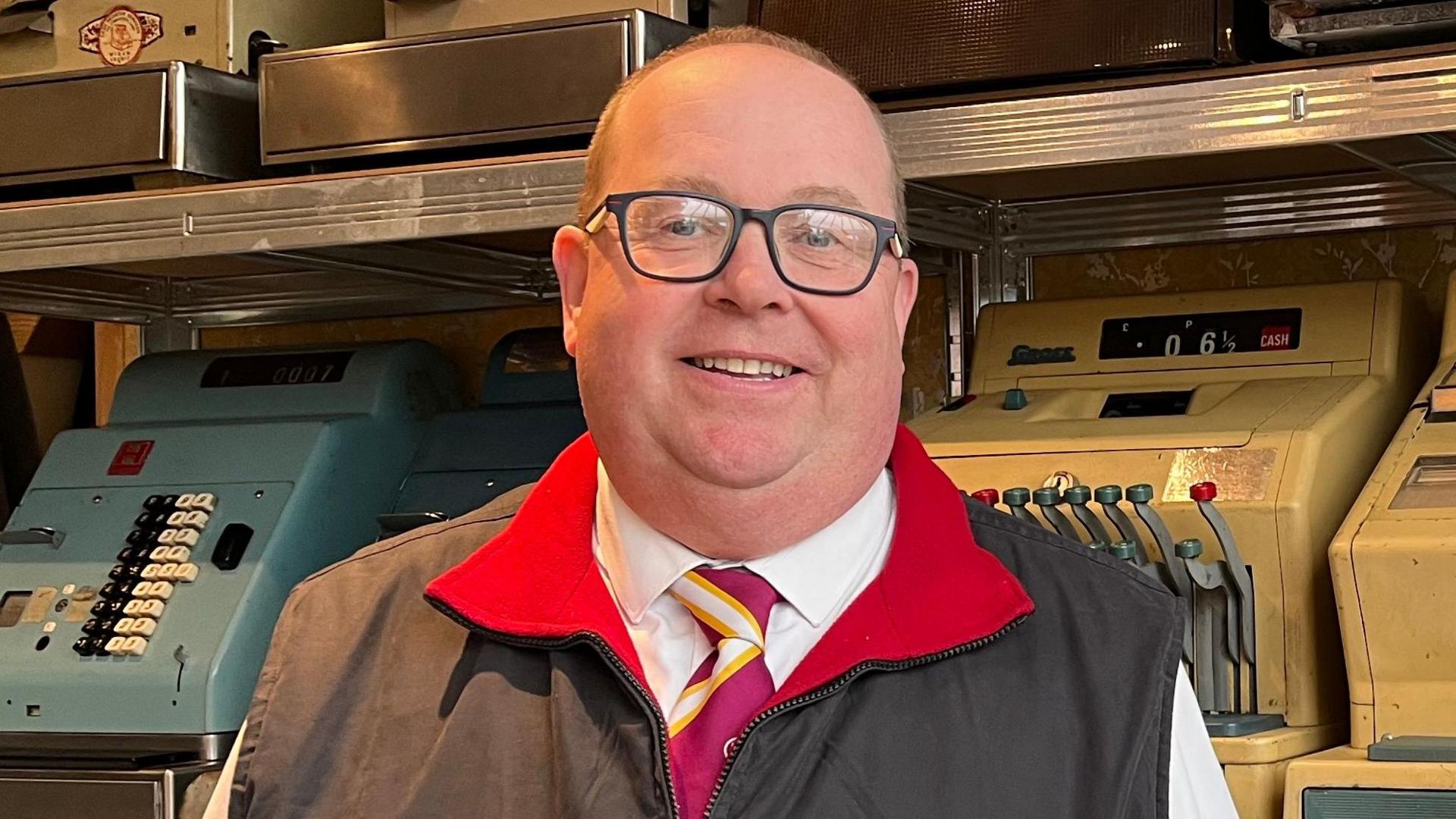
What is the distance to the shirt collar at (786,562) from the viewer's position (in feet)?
4.18

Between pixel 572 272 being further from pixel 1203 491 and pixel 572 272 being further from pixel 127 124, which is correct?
pixel 127 124

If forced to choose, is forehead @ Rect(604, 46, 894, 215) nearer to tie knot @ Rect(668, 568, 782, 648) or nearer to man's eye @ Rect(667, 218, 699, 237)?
man's eye @ Rect(667, 218, 699, 237)

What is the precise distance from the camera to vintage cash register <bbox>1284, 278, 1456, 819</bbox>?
62.2 inches

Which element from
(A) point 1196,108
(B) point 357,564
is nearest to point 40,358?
(B) point 357,564

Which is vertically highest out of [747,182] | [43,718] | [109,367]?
[747,182]

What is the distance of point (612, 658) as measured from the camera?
1238mm

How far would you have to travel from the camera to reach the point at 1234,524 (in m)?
Answer: 1.77

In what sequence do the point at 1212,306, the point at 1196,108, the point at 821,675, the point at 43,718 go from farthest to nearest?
the point at 43,718 < the point at 1212,306 < the point at 1196,108 < the point at 821,675

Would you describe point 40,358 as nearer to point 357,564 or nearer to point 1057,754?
point 357,564

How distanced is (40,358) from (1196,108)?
7.44ft

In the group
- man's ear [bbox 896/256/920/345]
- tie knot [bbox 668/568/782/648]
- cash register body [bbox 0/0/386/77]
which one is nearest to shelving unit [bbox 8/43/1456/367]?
cash register body [bbox 0/0/386/77]

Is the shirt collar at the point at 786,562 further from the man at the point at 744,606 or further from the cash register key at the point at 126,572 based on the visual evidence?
the cash register key at the point at 126,572

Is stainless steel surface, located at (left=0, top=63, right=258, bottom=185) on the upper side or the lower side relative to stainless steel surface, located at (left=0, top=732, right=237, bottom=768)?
upper

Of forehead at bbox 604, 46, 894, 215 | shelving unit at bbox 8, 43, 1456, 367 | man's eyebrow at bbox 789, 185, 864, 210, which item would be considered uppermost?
forehead at bbox 604, 46, 894, 215
